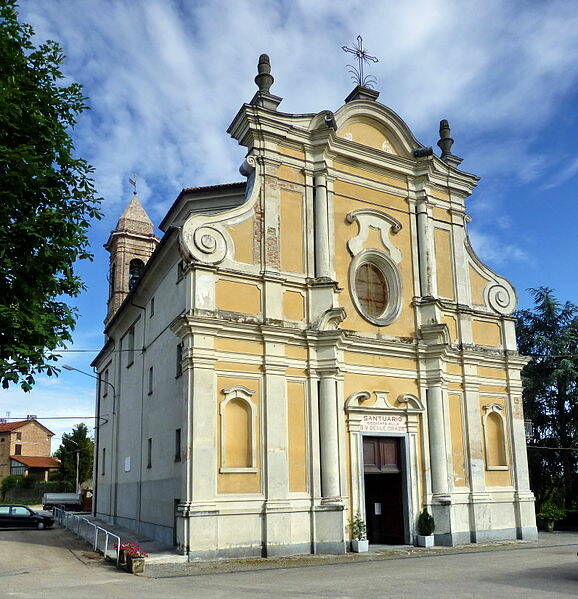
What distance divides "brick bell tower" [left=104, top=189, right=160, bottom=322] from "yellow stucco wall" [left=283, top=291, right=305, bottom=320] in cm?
1643

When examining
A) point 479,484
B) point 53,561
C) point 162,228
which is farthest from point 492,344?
point 53,561

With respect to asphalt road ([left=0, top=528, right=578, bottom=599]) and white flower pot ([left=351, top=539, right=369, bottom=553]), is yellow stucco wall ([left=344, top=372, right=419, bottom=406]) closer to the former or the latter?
white flower pot ([left=351, top=539, right=369, bottom=553])

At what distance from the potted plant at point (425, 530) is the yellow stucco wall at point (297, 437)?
3.78 metres

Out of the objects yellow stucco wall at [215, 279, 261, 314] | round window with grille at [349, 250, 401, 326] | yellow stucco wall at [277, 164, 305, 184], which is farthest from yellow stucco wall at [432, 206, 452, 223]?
yellow stucco wall at [215, 279, 261, 314]

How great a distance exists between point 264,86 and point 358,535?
12.7 meters

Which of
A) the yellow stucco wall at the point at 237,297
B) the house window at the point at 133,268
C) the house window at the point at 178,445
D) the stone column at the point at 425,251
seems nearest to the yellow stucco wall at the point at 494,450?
the stone column at the point at 425,251

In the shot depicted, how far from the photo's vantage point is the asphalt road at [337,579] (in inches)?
430

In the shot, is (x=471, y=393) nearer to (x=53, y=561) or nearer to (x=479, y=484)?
(x=479, y=484)

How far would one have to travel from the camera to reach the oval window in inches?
771

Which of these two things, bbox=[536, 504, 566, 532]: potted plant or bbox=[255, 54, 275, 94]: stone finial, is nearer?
bbox=[255, 54, 275, 94]: stone finial

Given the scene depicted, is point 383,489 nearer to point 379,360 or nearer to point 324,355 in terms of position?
point 379,360

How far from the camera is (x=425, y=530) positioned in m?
18.0

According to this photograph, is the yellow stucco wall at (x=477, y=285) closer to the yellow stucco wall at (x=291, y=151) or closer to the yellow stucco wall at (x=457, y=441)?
the yellow stucco wall at (x=457, y=441)

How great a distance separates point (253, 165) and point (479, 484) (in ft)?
37.6
